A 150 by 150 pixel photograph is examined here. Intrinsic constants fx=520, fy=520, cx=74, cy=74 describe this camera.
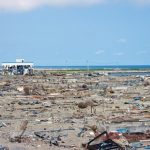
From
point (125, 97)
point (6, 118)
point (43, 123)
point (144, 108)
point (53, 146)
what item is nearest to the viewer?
point (53, 146)

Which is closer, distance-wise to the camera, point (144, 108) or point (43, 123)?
point (43, 123)

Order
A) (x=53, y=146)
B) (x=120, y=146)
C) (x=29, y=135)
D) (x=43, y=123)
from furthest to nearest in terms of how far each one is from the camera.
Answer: (x=43, y=123), (x=29, y=135), (x=53, y=146), (x=120, y=146)

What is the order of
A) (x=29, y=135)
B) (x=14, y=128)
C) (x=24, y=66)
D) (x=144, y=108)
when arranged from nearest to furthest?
(x=29, y=135)
(x=14, y=128)
(x=144, y=108)
(x=24, y=66)

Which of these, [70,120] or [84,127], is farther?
[70,120]

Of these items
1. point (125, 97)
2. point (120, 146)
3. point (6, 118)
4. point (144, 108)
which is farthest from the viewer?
point (125, 97)

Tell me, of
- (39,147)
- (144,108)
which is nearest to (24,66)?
(144,108)

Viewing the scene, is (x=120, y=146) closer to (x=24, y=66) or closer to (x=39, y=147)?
(x=39, y=147)

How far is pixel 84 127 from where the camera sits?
25156mm

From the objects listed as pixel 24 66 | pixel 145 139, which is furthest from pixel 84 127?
pixel 24 66

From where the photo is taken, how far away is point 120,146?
61.4ft

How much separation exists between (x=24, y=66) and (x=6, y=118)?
92.1 meters

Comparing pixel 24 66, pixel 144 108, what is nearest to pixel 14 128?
pixel 144 108

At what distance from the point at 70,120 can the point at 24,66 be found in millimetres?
93853

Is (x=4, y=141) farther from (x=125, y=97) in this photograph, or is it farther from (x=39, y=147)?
(x=125, y=97)
